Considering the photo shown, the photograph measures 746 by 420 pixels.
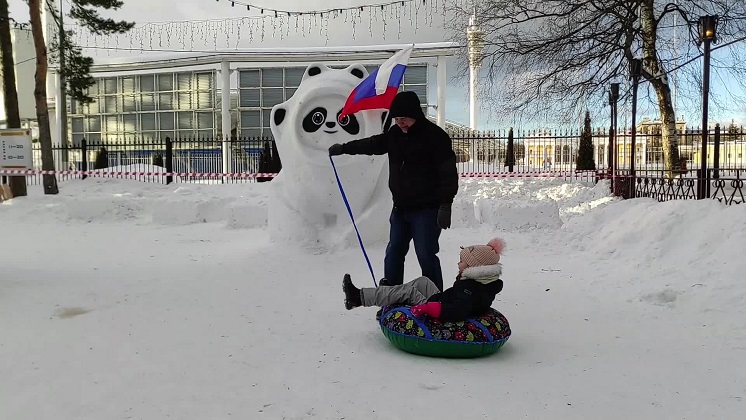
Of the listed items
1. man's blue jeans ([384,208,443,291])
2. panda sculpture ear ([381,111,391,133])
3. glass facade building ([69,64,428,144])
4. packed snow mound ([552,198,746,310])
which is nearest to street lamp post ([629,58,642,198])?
packed snow mound ([552,198,746,310])

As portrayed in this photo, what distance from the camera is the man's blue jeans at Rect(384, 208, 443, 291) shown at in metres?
4.50

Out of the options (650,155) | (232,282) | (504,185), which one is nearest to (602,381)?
(232,282)

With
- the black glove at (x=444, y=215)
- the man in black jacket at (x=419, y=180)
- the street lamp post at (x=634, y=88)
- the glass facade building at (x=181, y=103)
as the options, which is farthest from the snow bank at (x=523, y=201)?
the glass facade building at (x=181, y=103)

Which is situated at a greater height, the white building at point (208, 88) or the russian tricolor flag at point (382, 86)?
the white building at point (208, 88)

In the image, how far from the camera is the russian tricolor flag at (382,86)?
546cm

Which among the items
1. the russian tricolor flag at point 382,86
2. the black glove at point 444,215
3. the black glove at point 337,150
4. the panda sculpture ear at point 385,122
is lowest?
the black glove at point 444,215

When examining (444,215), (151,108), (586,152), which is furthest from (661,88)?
(151,108)

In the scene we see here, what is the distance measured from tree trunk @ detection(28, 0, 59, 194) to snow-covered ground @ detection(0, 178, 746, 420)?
24.3ft

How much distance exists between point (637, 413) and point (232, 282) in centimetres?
424

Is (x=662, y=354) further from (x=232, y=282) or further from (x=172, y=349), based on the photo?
(x=232, y=282)

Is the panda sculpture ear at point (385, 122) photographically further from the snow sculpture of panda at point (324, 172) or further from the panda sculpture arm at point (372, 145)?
the panda sculpture arm at point (372, 145)

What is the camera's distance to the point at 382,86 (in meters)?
5.51

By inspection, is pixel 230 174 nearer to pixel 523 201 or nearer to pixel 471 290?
pixel 523 201

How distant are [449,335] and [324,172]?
152 inches
